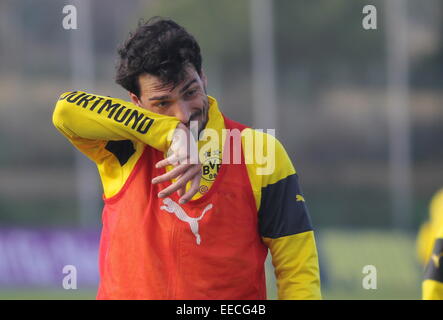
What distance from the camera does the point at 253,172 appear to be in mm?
3234

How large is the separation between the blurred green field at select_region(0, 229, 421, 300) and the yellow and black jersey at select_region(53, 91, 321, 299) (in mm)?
8382

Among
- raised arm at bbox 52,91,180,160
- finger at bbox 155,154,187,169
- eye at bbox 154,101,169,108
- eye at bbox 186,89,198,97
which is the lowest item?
finger at bbox 155,154,187,169

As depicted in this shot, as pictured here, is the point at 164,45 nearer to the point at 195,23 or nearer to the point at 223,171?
the point at 223,171

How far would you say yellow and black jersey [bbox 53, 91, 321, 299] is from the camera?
3.18 meters

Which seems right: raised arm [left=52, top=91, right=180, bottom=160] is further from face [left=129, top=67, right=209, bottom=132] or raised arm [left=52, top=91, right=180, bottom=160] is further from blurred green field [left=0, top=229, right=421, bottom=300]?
blurred green field [left=0, top=229, right=421, bottom=300]

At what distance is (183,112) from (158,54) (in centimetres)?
25

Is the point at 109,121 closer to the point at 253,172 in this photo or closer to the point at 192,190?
the point at 192,190

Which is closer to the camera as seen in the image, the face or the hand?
the hand

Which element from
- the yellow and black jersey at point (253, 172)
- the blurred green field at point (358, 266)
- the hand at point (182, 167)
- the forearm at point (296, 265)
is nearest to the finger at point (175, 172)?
the hand at point (182, 167)

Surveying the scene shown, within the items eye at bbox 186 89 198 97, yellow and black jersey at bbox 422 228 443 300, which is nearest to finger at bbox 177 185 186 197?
eye at bbox 186 89 198 97

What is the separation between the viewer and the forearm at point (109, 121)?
10.2 feet

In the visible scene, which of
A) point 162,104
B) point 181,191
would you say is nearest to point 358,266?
point 162,104

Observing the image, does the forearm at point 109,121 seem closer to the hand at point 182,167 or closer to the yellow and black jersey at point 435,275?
the hand at point 182,167
